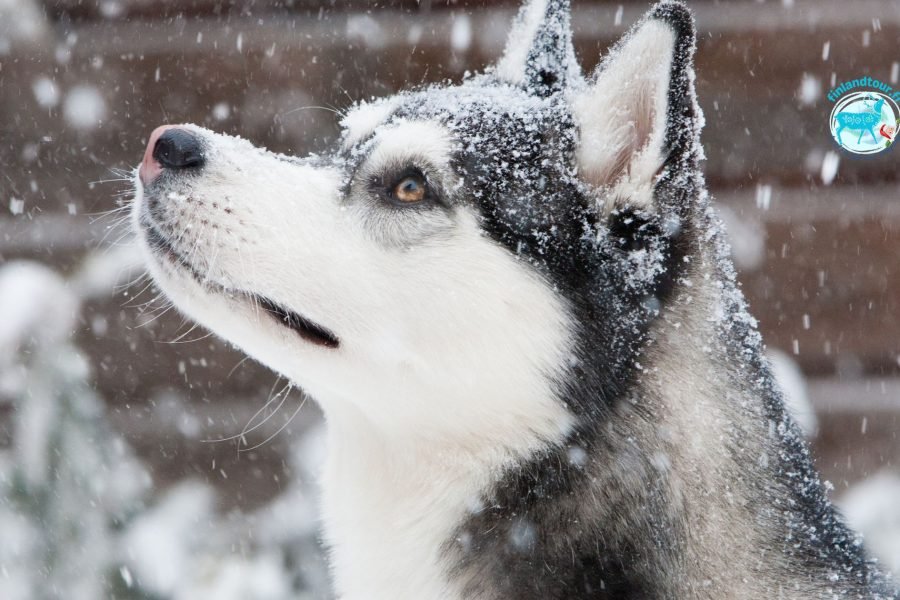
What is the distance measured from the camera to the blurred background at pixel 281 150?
286 cm

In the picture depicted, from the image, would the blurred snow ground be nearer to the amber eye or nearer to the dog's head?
the dog's head

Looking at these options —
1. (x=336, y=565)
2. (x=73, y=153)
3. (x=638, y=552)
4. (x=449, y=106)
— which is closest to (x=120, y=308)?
(x=73, y=153)

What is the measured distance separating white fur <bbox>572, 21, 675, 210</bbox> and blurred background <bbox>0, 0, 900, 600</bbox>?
1.50 metres

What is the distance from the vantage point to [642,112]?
139cm

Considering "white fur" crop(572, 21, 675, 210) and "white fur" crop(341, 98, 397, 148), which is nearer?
"white fur" crop(572, 21, 675, 210)

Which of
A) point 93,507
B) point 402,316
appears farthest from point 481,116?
point 93,507

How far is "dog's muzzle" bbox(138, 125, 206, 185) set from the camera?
1426 millimetres

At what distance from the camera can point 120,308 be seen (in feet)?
10.2

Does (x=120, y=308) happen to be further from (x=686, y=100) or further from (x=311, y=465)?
(x=686, y=100)

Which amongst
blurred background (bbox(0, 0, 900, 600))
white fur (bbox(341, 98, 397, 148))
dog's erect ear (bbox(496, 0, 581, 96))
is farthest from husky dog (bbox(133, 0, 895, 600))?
blurred background (bbox(0, 0, 900, 600))

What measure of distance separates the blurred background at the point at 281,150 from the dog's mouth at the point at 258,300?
141 centimetres

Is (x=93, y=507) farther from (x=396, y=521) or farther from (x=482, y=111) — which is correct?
(x=482, y=111)

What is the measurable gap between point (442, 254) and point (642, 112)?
0.42m

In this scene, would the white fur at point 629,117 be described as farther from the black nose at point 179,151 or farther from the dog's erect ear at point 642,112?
the black nose at point 179,151
